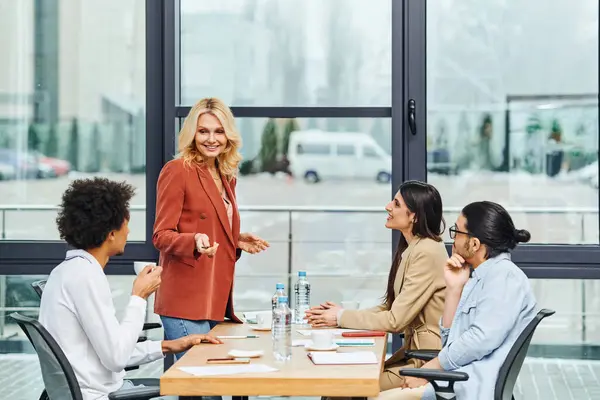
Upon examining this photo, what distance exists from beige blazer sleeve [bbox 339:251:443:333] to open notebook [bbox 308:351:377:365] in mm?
574

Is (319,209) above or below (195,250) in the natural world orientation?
above

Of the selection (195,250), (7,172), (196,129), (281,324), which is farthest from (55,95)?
(281,324)

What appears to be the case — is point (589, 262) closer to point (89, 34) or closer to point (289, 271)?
point (289, 271)

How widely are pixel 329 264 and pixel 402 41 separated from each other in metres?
1.95

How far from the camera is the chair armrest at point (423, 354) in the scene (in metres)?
3.69

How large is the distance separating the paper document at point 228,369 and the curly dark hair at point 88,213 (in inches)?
20.8

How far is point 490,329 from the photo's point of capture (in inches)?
130

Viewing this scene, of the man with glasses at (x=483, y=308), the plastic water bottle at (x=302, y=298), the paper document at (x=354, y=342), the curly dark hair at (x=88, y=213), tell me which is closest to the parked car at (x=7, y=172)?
the plastic water bottle at (x=302, y=298)

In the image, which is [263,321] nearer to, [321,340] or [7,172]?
[321,340]

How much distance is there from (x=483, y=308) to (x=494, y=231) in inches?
12.0

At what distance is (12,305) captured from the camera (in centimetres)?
524

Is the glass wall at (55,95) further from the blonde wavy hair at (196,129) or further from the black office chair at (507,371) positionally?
the black office chair at (507,371)

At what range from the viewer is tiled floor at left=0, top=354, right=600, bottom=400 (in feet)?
17.1

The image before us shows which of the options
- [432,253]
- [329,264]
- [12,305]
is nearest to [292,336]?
[432,253]
